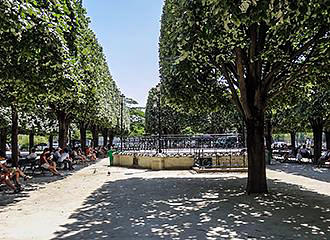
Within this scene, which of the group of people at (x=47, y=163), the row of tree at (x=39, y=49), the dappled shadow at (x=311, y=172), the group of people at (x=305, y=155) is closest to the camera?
the row of tree at (x=39, y=49)

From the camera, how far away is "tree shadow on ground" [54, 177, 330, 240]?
6316mm

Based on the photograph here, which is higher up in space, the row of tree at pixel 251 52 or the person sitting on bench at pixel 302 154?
the row of tree at pixel 251 52

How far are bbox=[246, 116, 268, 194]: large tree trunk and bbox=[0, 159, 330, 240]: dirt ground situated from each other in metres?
0.43

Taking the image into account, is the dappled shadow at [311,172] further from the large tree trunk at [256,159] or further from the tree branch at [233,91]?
the tree branch at [233,91]

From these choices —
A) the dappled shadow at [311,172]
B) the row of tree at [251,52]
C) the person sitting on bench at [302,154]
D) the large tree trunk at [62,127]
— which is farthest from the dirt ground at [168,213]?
the person sitting on bench at [302,154]

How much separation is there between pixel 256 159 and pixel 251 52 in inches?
124

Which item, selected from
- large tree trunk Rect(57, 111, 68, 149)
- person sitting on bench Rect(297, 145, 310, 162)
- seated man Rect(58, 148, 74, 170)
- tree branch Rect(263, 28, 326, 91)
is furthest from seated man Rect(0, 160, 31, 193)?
person sitting on bench Rect(297, 145, 310, 162)

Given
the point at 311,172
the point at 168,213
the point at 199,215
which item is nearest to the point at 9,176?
the point at 168,213

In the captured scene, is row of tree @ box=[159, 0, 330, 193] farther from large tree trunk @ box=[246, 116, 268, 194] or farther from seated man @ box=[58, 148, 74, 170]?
seated man @ box=[58, 148, 74, 170]

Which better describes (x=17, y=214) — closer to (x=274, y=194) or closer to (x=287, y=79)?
(x=274, y=194)

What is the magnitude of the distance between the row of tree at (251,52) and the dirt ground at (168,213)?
162 centimetres

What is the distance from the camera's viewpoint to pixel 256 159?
10586 mm

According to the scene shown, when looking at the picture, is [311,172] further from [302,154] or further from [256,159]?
[256,159]

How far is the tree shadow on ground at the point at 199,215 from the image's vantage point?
20.7 ft
